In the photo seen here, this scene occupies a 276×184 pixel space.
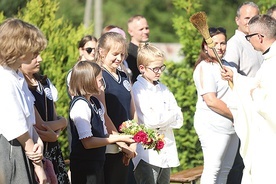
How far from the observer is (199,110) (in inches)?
361

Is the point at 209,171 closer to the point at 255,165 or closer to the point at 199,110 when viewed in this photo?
the point at 199,110

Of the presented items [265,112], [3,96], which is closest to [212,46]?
[265,112]

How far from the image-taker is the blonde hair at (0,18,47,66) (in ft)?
18.6

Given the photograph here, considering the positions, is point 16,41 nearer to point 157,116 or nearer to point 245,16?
point 157,116

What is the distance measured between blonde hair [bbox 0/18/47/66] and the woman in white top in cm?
350

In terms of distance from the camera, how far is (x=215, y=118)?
898 cm

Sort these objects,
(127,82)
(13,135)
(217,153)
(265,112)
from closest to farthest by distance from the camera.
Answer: (13,135) → (265,112) → (127,82) → (217,153)

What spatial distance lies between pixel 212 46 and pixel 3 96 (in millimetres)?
3282

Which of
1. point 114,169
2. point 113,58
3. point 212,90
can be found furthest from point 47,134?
point 212,90

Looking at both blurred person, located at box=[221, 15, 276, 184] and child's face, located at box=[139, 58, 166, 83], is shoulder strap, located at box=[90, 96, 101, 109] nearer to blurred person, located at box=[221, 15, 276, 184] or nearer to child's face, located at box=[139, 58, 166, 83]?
child's face, located at box=[139, 58, 166, 83]

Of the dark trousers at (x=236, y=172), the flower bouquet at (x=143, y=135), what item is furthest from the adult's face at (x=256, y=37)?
the dark trousers at (x=236, y=172)

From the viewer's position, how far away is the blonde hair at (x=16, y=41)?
18.6ft

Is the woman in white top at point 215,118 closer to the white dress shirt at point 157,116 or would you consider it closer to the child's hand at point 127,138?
the white dress shirt at point 157,116

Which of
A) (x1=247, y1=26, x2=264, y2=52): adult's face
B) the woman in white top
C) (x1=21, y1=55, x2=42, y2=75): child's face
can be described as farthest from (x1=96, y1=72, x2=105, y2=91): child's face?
the woman in white top
